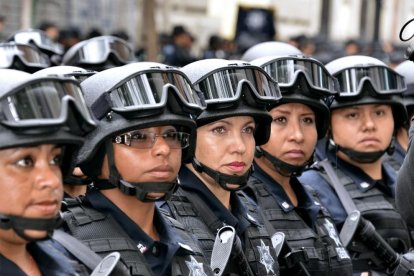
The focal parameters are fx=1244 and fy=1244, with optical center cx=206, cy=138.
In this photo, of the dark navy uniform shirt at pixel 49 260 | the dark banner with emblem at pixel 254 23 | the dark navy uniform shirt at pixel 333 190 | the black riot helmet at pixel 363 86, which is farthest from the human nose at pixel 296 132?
the dark banner with emblem at pixel 254 23

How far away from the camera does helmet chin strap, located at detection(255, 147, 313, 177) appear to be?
23.8 ft

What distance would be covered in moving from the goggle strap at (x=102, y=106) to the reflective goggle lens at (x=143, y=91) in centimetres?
2

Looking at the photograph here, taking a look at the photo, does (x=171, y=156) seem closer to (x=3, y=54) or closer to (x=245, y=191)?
(x=245, y=191)

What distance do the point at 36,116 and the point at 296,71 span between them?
10.6 feet

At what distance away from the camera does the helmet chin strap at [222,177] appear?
6.23 metres

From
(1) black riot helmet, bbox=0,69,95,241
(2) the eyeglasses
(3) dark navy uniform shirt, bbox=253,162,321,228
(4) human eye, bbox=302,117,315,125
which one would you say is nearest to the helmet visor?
(2) the eyeglasses

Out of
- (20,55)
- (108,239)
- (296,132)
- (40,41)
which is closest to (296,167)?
(296,132)

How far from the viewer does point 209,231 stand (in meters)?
6.04

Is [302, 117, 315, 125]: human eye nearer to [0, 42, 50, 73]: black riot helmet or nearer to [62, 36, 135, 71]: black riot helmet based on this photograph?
[0, 42, 50, 73]: black riot helmet

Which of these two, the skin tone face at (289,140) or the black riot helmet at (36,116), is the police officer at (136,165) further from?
the skin tone face at (289,140)

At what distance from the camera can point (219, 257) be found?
564cm

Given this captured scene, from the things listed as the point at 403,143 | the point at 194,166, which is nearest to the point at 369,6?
the point at 403,143

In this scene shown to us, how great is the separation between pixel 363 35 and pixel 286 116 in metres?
40.3

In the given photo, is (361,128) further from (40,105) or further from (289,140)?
(40,105)
